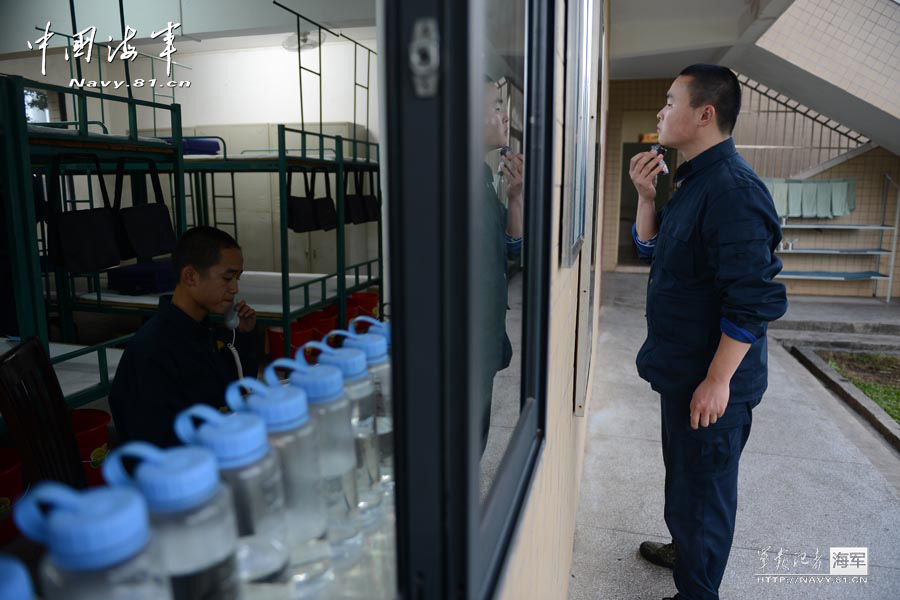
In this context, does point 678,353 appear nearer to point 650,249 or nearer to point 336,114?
point 650,249

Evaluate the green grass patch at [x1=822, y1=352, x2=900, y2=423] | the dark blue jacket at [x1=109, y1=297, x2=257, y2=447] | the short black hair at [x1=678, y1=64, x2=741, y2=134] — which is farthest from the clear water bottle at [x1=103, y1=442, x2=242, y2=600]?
the green grass patch at [x1=822, y1=352, x2=900, y2=423]

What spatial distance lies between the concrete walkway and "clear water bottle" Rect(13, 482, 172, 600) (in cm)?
224

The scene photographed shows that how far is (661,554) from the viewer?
249 centimetres

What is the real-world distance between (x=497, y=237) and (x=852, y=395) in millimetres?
4615

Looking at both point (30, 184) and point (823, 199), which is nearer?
point (30, 184)

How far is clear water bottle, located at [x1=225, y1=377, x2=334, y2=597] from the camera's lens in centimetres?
56

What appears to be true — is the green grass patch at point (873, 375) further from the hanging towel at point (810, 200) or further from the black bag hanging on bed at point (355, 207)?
the black bag hanging on bed at point (355, 207)

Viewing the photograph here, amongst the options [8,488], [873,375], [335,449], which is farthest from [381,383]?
[873,375]

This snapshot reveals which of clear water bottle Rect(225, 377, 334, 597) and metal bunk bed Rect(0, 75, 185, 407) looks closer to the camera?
clear water bottle Rect(225, 377, 334, 597)

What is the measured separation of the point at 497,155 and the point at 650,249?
1453 millimetres

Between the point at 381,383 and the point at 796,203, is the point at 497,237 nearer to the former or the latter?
the point at 381,383

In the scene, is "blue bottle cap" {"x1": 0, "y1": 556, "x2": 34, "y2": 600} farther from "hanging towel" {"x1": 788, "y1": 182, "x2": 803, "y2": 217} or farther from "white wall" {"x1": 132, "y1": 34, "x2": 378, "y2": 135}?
"hanging towel" {"x1": 788, "y1": 182, "x2": 803, "y2": 217}

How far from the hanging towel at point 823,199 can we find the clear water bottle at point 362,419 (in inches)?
362

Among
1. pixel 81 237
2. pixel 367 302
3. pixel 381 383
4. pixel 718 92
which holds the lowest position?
pixel 367 302
